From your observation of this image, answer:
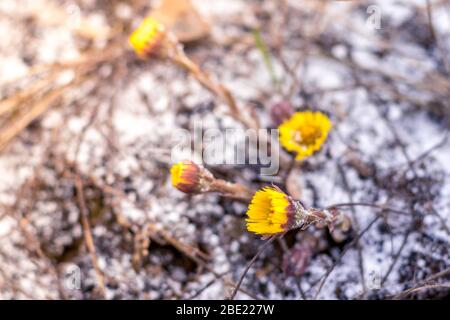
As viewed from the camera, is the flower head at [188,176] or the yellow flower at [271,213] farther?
the flower head at [188,176]

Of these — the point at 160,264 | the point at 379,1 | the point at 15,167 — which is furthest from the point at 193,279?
the point at 379,1

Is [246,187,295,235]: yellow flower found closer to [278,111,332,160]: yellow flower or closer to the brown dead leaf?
[278,111,332,160]: yellow flower

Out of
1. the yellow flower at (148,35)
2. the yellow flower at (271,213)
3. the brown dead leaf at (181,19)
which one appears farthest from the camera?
the brown dead leaf at (181,19)

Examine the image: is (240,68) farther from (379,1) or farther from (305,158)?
(379,1)

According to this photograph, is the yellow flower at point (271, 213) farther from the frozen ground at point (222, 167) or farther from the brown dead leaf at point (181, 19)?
the brown dead leaf at point (181, 19)

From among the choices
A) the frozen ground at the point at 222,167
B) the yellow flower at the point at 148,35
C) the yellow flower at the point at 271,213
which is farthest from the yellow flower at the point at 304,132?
the yellow flower at the point at 148,35

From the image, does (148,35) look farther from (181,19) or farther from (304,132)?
(304,132)
